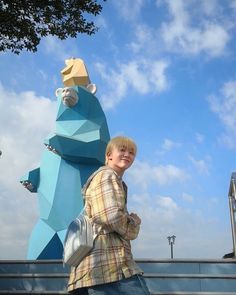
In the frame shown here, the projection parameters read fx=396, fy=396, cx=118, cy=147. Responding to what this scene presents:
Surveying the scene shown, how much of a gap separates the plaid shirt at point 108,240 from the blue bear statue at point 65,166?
26.6 feet

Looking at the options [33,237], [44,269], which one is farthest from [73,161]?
[44,269]

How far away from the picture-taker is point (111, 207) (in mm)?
1734

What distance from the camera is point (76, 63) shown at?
37.9 ft

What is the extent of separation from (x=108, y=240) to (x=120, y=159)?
416 millimetres

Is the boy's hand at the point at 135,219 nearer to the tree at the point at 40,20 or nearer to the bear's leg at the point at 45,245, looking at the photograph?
the tree at the point at 40,20

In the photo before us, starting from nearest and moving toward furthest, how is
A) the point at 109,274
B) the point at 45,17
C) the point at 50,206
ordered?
1. the point at 109,274
2. the point at 45,17
3. the point at 50,206

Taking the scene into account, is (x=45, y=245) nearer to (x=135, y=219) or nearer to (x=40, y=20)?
(x=40, y=20)

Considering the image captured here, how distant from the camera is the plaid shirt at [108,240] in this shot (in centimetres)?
169

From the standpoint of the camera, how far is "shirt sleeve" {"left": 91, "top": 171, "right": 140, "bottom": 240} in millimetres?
1728

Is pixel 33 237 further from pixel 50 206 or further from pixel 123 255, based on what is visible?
pixel 123 255

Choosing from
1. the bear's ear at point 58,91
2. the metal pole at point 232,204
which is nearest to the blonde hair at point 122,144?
the metal pole at point 232,204

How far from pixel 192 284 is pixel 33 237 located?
5613 millimetres

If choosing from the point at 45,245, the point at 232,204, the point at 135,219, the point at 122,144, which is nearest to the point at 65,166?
the point at 45,245

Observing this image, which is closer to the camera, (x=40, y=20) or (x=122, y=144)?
(x=122, y=144)
